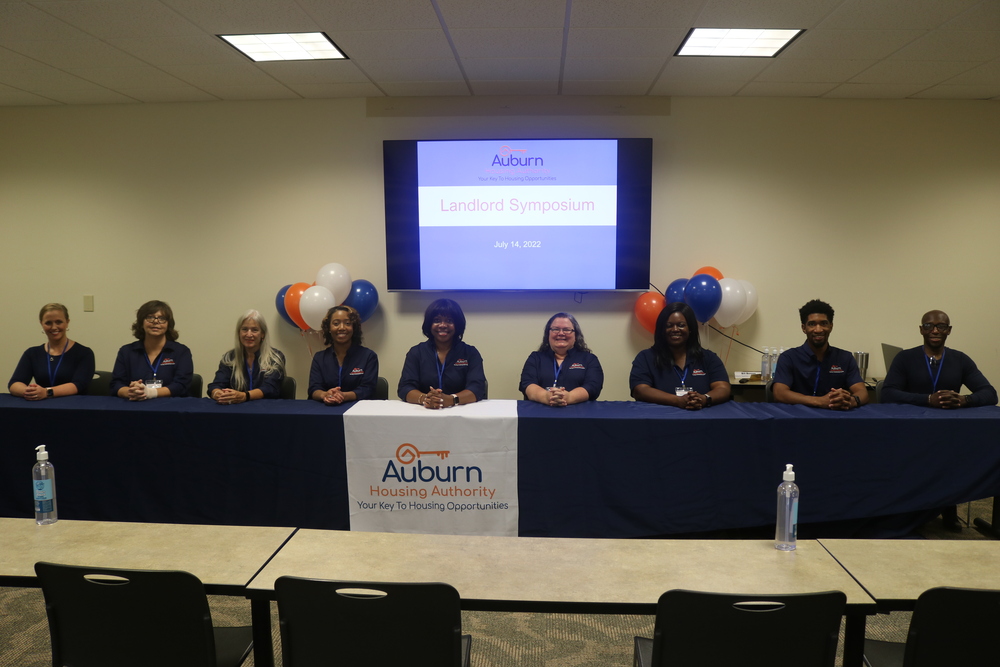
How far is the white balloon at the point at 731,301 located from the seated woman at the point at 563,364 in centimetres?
164

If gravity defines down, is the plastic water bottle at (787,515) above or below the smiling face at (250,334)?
below

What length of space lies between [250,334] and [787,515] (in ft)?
9.95

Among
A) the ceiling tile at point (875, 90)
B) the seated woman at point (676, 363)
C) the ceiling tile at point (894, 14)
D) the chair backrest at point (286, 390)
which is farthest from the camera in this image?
the ceiling tile at point (875, 90)

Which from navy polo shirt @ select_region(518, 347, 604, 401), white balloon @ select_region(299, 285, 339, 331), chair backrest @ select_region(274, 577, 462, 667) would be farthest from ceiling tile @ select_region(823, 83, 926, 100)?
chair backrest @ select_region(274, 577, 462, 667)

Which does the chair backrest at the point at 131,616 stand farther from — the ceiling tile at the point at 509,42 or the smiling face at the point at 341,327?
the ceiling tile at the point at 509,42

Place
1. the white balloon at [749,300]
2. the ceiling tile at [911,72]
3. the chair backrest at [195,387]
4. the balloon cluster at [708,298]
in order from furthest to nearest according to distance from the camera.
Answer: the white balloon at [749,300]
the balloon cluster at [708,298]
the ceiling tile at [911,72]
the chair backrest at [195,387]

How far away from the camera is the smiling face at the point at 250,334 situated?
3721mm

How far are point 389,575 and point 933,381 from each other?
3.49 metres

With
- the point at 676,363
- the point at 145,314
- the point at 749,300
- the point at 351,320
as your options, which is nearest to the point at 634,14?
the point at 676,363

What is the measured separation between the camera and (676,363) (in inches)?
142

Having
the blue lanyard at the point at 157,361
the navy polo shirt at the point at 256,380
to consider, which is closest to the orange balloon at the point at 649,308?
the navy polo shirt at the point at 256,380

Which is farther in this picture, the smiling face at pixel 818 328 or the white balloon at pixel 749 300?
the white balloon at pixel 749 300

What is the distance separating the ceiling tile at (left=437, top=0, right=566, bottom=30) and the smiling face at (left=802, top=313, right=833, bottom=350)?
86.1 inches

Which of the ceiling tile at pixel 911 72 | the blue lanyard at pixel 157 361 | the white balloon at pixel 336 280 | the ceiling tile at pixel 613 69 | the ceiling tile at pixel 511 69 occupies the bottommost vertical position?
the blue lanyard at pixel 157 361
